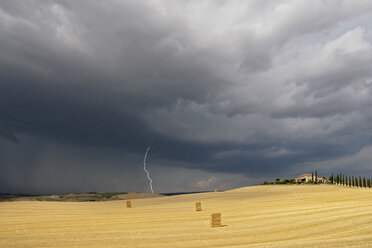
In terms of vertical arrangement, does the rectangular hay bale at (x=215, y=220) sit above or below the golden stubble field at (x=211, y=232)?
above

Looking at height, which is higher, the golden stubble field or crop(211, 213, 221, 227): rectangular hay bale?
crop(211, 213, 221, 227): rectangular hay bale

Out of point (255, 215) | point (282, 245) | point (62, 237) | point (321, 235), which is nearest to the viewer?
point (282, 245)

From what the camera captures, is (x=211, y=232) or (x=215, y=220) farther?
(x=215, y=220)

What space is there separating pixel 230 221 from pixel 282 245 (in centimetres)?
542

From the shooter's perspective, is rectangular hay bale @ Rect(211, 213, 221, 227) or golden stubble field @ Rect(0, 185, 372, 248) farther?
rectangular hay bale @ Rect(211, 213, 221, 227)

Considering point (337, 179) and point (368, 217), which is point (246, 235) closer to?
point (368, 217)

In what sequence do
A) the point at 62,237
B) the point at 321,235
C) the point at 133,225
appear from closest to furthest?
1. the point at 321,235
2. the point at 62,237
3. the point at 133,225

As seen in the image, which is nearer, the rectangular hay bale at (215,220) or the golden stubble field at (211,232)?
the golden stubble field at (211,232)

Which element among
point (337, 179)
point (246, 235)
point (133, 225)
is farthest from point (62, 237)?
point (337, 179)

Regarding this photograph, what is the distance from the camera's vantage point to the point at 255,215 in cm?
1688

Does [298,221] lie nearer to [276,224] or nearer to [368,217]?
[276,224]

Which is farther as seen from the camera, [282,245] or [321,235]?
[321,235]

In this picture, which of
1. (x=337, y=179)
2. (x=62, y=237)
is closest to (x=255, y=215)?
(x=62, y=237)

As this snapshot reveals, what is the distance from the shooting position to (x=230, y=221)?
15.5 metres
